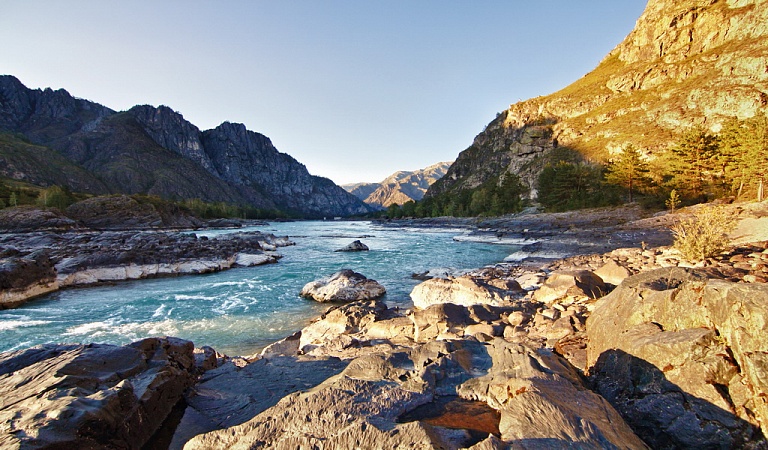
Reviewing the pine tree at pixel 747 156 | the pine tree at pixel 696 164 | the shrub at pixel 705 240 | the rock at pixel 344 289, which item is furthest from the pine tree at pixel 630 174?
the rock at pixel 344 289

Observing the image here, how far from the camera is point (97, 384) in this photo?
456 cm

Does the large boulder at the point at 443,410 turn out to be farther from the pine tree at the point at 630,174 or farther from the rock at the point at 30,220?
the rock at the point at 30,220

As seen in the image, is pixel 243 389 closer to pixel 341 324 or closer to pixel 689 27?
pixel 341 324

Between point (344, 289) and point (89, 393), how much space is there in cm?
1239

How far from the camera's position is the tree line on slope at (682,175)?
116ft

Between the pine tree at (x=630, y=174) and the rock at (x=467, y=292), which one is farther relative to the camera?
the pine tree at (x=630, y=174)

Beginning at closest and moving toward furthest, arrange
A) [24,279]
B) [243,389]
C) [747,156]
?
[243,389]
[24,279]
[747,156]

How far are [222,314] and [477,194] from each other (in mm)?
99860

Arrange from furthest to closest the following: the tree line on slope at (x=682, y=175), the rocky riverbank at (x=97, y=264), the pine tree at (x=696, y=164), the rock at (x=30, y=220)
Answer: the rock at (x=30, y=220)
the pine tree at (x=696, y=164)
the tree line on slope at (x=682, y=175)
the rocky riverbank at (x=97, y=264)

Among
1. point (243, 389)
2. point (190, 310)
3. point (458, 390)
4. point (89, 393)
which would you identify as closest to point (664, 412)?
point (458, 390)

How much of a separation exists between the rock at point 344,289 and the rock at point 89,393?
33.0 feet

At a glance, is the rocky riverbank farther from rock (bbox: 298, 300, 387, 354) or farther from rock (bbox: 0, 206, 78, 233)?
rock (bbox: 0, 206, 78, 233)

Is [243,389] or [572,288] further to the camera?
[572,288]

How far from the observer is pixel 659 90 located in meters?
95.0
